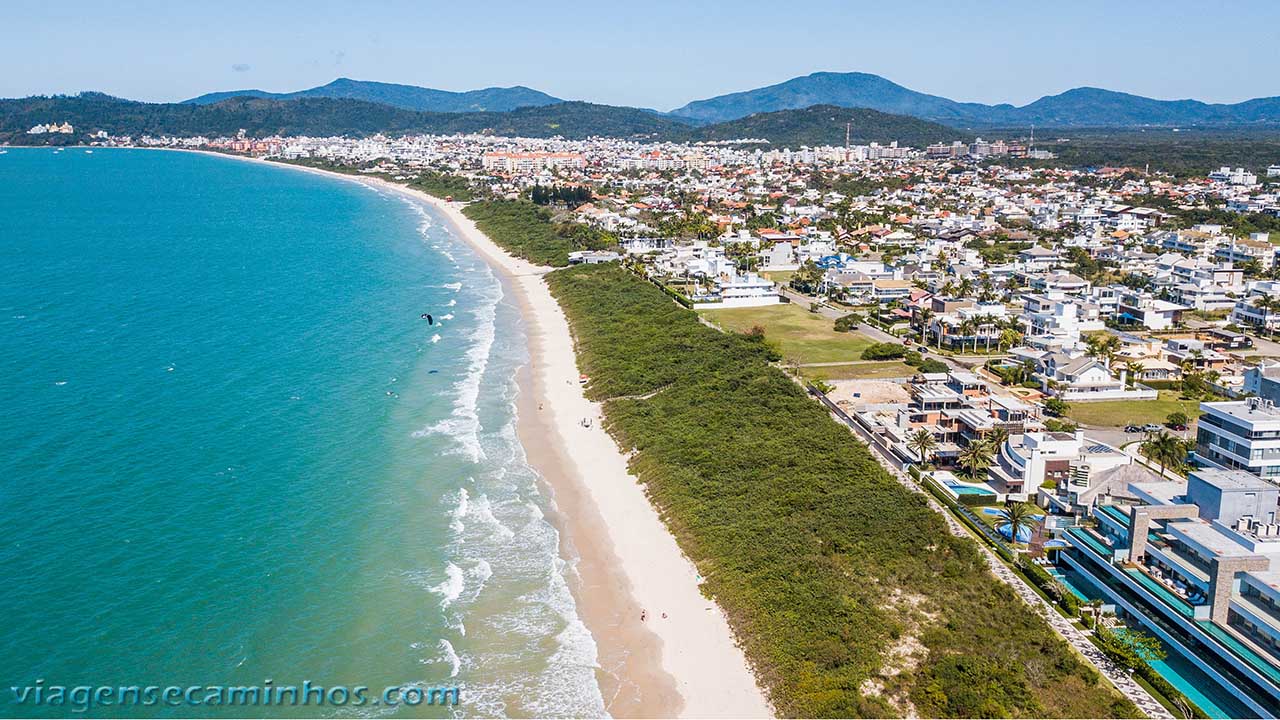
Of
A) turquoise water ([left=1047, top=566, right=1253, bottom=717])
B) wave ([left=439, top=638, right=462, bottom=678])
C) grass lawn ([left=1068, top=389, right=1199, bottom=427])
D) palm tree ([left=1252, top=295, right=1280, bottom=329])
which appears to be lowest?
wave ([left=439, top=638, right=462, bottom=678])

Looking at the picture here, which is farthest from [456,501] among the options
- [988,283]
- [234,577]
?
[988,283]

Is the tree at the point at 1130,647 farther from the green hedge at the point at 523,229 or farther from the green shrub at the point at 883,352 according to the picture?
the green hedge at the point at 523,229

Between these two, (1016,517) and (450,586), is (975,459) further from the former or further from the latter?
(450,586)

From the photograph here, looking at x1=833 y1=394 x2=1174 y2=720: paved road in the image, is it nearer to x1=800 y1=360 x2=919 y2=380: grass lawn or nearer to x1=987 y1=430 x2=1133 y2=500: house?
x1=987 y1=430 x2=1133 y2=500: house

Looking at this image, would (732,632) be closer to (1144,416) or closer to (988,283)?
(1144,416)

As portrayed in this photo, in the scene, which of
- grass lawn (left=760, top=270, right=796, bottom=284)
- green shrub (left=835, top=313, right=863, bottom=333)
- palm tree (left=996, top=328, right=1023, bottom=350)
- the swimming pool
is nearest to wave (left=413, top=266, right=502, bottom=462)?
the swimming pool
